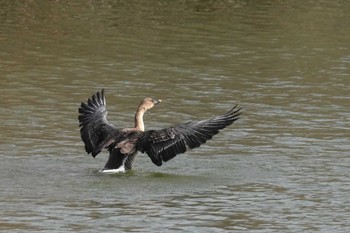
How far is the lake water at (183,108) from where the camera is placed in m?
14.9

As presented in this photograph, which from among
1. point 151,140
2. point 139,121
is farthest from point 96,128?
point 151,140

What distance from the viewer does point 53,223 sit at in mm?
14141

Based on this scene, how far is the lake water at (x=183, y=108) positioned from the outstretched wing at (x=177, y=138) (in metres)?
0.37

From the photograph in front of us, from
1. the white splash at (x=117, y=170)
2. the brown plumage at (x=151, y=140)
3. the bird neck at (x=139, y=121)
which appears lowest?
the white splash at (x=117, y=170)

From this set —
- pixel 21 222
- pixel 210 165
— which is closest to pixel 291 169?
pixel 210 165

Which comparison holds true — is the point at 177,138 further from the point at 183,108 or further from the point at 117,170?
the point at 183,108

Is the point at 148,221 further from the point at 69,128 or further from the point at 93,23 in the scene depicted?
the point at 93,23

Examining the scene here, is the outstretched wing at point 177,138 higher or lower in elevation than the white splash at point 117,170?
higher

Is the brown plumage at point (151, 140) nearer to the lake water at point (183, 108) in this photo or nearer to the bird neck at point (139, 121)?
the bird neck at point (139, 121)

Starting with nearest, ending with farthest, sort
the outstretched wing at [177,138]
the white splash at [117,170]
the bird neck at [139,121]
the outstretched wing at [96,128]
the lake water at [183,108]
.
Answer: the lake water at [183,108] → the outstretched wing at [177,138] → the white splash at [117,170] → the outstretched wing at [96,128] → the bird neck at [139,121]

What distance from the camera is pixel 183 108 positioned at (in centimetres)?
2189

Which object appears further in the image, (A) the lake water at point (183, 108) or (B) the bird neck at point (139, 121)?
(B) the bird neck at point (139, 121)

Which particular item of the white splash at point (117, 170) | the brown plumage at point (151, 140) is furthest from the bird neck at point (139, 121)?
the white splash at point (117, 170)

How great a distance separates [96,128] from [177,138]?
1.63 metres
